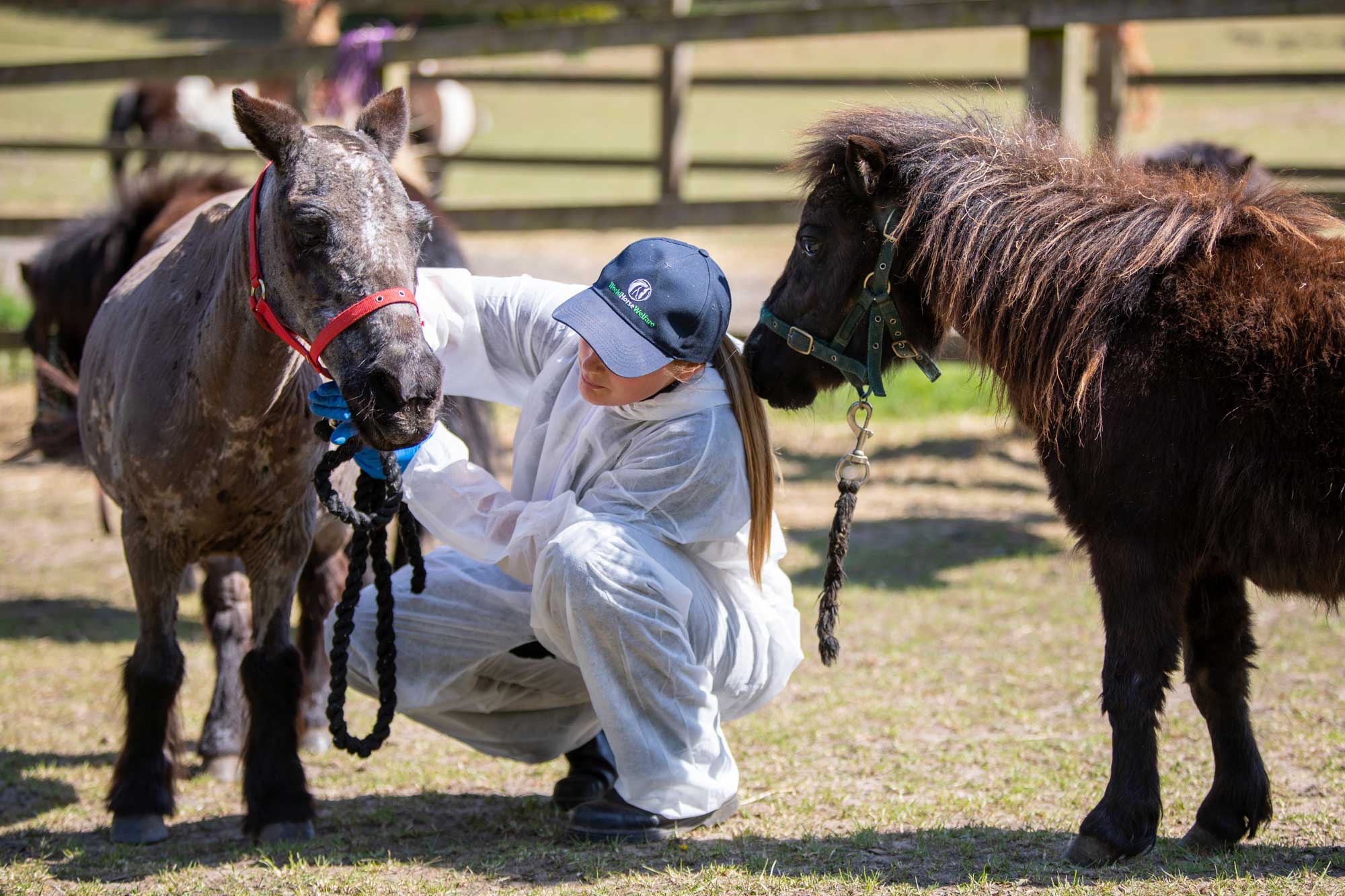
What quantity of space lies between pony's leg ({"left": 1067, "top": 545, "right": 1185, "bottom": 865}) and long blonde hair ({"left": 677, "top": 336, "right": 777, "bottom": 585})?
79cm

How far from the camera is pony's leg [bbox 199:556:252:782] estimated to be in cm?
391

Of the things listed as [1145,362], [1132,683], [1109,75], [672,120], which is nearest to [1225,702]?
[1132,683]

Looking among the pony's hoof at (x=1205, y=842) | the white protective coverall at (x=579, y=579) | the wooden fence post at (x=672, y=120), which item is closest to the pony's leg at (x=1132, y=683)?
the pony's hoof at (x=1205, y=842)

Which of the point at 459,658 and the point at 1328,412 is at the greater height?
the point at 1328,412

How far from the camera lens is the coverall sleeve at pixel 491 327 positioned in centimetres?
330

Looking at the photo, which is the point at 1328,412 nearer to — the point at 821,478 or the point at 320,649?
the point at 320,649

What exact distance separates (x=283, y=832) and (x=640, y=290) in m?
1.69

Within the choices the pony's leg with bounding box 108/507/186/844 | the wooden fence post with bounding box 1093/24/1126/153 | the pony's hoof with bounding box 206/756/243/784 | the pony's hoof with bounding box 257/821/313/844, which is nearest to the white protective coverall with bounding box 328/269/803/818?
the pony's hoof with bounding box 257/821/313/844

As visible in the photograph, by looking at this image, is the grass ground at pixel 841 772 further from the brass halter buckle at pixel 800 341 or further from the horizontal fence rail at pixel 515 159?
the horizontal fence rail at pixel 515 159

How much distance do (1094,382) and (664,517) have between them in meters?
1.05

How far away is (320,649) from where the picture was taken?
426 cm

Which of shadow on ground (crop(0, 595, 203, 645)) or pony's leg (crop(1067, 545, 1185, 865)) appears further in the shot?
shadow on ground (crop(0, 595, 203, 645))

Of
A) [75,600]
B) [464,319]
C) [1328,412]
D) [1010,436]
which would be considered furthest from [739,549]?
[1010,436]

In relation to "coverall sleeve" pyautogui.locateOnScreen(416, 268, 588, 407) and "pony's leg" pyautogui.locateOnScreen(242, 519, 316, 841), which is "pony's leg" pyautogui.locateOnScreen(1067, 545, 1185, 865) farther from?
"pony's leg" pyautogui.locateOnScreen(242, 519, 316, 841)
